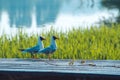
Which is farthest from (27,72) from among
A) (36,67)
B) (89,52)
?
(89,52)

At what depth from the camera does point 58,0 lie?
621 inches

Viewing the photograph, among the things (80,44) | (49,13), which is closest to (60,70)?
(80,44)

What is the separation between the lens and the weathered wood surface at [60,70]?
2.22 meters

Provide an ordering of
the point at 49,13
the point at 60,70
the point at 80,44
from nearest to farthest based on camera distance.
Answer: the point at 60,70 → the point at 80,44 → the point at 49,13

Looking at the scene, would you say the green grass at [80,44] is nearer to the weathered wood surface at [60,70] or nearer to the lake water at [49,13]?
the weathered wood surface at [60,70]

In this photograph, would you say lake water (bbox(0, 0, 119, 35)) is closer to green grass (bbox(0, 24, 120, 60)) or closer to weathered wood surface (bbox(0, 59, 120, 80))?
green grass (bbox(0, 24, 120, 60))

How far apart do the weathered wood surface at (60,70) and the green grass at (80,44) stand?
137 cm

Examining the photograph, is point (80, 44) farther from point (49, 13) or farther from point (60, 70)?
point (49, 13)

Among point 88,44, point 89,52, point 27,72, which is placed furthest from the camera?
point 88,44

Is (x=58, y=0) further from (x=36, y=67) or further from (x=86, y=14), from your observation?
(x=36, y=67)

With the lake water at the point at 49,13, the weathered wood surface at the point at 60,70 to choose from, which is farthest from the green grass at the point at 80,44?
the lake water at the point at 49,13

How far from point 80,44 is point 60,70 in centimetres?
238

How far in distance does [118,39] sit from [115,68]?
108 inches

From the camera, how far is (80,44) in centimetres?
465
